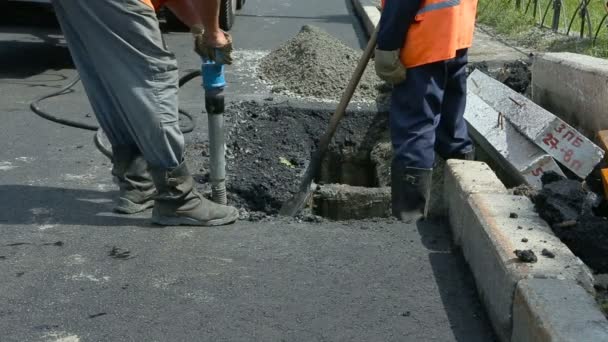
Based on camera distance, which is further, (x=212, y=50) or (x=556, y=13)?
(x=556, y=13)

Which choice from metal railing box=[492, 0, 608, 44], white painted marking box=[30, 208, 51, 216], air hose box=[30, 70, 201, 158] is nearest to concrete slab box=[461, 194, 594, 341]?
white painted marking box=[30, 208, 51, 216]

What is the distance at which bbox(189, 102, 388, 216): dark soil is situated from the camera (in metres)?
5.02

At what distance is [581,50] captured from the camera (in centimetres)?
773

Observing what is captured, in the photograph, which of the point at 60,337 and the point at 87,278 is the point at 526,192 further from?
the point at 60,337

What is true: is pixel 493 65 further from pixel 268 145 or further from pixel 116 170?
pixel 116 170

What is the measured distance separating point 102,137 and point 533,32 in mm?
5871

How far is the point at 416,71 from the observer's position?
407 cm

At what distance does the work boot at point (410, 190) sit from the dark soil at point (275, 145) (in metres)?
1.00

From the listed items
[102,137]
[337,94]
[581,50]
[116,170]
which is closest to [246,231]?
[116,170]

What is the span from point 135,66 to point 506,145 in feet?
7.94

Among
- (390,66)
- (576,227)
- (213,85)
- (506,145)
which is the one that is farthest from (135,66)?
(506,145)

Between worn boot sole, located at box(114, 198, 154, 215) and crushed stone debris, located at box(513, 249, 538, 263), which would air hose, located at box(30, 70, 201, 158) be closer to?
worn boot sole, located at box(114, 198, 154, 215)

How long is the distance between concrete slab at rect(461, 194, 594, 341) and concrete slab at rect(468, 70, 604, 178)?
3.06 ft

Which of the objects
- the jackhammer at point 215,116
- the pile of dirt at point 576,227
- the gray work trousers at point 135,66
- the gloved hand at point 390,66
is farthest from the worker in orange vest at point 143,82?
the pile of dirt at point 576,227
